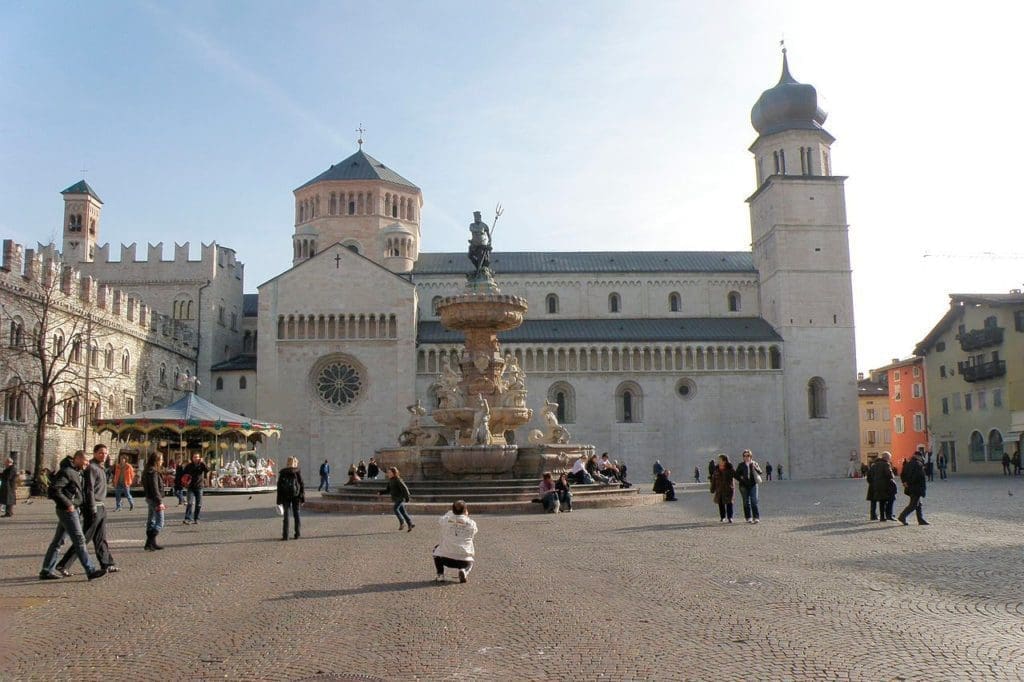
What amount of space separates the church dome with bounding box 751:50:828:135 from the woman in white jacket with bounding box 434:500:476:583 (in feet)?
189

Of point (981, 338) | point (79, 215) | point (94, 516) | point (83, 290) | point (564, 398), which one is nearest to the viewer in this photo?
point (94, 516)

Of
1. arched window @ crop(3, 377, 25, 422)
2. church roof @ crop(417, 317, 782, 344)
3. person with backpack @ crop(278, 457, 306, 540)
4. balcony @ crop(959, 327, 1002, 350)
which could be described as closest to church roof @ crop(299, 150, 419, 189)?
church roof @ crop(417, 317, 782, 344)

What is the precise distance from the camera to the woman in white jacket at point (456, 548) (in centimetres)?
1055

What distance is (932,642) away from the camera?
283 inches

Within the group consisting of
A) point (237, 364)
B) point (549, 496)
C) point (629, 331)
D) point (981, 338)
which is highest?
point (629, 331)

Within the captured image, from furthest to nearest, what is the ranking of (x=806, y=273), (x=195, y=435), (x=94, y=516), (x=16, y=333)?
(x=806, y=273)
(x=195, y=435)
(x=16, y=333)
(x=94, y=516)

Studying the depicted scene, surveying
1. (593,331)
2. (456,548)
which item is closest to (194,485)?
(456,548)

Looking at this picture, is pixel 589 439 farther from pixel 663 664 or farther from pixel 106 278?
pixel 663 664

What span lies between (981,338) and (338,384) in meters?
40.6

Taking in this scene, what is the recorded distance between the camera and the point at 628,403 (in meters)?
58.8

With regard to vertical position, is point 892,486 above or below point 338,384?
below

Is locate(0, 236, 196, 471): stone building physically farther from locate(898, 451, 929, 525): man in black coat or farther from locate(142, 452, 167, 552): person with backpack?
locate(898, 451, 929, 525): man in black coat

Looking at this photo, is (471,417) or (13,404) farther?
(13,404)

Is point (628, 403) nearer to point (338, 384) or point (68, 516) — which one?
point (338, 384)
